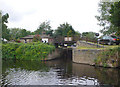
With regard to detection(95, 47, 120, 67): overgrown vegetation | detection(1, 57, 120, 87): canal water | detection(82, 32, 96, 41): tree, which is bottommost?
detection(1, 57, 120, 87): canal water

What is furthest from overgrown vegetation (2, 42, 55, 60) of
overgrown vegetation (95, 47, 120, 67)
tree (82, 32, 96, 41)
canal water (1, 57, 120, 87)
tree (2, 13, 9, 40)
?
overgrown vegetation (95, 47, 120, 67)

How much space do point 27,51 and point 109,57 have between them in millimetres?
22504

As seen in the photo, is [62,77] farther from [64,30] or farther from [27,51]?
[64,30]

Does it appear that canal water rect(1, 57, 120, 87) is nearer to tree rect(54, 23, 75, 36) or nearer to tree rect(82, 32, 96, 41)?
tree rect(82, 32, 96, 41)

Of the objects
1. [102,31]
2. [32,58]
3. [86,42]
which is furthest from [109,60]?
[32,58]

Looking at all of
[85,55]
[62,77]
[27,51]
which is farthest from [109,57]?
[27,51]

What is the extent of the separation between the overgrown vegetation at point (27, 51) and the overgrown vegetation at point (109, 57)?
52.9ft

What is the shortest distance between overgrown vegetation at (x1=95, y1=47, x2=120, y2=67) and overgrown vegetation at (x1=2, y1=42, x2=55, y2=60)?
1614 cm

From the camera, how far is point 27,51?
37125mm

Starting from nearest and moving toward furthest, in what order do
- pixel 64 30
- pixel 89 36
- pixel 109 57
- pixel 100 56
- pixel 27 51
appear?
pixel 109 57
pixel 100 56
pixel 27 51
pixel 64 30
pixel 89 36

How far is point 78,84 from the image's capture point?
13914 millimetres

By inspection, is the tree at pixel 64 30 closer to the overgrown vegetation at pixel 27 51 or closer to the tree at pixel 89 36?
the tree at pixel 89 36

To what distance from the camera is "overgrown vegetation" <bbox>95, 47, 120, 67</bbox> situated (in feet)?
73.9

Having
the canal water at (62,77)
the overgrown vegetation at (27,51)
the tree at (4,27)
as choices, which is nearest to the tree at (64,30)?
the tree at (4,27)
